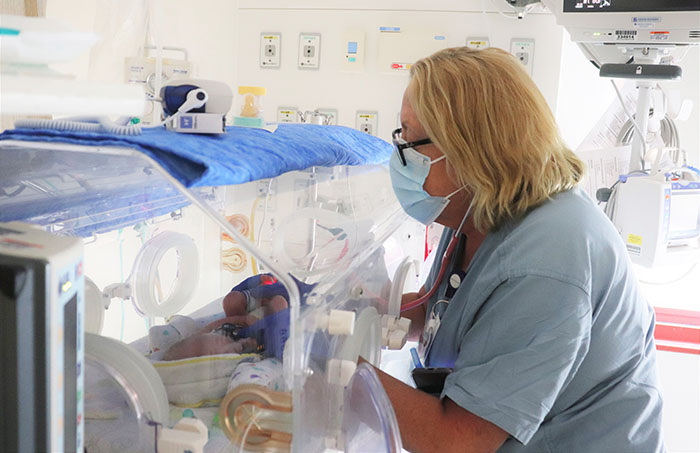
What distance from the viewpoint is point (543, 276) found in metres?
1.16

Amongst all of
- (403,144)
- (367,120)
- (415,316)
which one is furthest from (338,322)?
(367,120)

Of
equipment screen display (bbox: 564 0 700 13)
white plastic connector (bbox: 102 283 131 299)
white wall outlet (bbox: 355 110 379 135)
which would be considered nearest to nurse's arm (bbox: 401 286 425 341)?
white plastic connector (bbox: 102 283 131 299)

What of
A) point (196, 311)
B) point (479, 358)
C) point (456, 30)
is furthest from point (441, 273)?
point (456, 30)

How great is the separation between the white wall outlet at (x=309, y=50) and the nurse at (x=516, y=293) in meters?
1.82

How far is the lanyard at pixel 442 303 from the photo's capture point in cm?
147

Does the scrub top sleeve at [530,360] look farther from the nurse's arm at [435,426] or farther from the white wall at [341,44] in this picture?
the white wall at [341,44]

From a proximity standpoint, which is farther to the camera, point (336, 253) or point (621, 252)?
point (336, 253)

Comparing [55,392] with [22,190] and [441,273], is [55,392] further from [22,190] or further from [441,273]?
[441,273]

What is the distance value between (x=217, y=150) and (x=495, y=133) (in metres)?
0.61

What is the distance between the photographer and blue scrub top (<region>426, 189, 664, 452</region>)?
3.75ft

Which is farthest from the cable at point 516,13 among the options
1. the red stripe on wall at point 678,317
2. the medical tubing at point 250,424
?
the medical tubing at point 250,424

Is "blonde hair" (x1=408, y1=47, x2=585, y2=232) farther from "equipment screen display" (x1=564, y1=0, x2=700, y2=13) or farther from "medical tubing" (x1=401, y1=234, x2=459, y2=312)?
"equipment screen display" (x1=564, y1=0, x2=700, y2=13)

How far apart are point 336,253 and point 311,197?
0.87ft

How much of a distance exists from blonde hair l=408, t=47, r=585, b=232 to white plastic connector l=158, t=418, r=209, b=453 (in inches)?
28.1
